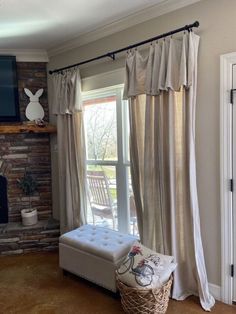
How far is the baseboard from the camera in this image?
2398 millimetres

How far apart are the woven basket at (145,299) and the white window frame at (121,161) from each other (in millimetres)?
1136

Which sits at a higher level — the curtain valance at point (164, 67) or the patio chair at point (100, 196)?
the curtain valance at point (164, 67)

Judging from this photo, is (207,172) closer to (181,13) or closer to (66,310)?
(181,13)

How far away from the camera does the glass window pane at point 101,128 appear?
333 centimetres

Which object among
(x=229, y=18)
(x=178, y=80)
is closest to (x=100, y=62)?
(x=178, y=80)

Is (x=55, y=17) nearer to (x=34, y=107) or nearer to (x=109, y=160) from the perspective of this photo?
(x=34, y=107)

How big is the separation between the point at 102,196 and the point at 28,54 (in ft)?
7.24

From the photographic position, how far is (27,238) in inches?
144

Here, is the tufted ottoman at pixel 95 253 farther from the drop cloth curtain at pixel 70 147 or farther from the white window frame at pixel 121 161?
the drop cloth curtain at pixel 70 147

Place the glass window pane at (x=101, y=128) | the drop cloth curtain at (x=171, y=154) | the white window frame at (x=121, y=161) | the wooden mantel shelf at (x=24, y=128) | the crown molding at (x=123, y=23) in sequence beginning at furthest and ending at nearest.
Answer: the wooden mantel shelf at (x=24, y=128)
the glass window pane at (x=101, y=128)
the white window frame at (x=121, y=161)
the crown molding at (x=123, y=23)
the drop cloth curtain at (x=171, y=154)

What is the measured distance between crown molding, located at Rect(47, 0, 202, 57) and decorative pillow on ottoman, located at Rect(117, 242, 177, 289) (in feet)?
6.90

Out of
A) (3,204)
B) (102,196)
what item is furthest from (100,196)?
(3,204)

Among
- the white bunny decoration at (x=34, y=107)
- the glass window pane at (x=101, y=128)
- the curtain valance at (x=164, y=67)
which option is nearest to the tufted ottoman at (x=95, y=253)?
the glass window pane at (x=101, y=128)

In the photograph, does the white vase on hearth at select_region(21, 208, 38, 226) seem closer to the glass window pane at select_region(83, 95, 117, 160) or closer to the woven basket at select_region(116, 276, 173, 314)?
the glass window pane at select_region(83, 95, 117, 160)
